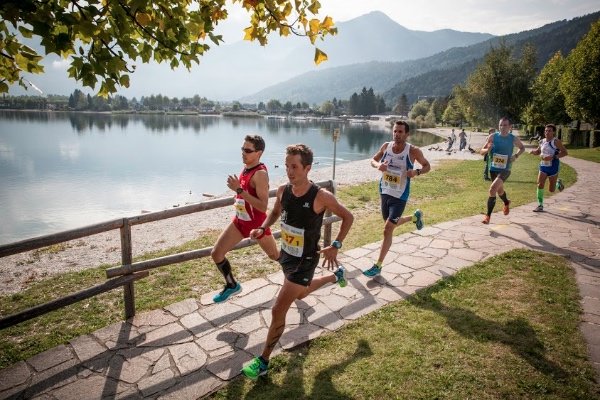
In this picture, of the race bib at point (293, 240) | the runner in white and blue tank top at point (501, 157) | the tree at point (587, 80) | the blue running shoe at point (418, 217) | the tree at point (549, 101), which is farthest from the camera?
the tree at point (549, 101)

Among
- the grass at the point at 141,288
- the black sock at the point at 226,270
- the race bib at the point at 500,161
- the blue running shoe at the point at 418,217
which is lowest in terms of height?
the grass at the point at 141,288

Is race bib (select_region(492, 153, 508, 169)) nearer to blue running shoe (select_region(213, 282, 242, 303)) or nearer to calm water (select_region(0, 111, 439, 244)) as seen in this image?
blue running shoe (select_region(213, 282, 242, 303))

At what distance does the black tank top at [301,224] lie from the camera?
370cm

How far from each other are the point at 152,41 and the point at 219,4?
0.88 m

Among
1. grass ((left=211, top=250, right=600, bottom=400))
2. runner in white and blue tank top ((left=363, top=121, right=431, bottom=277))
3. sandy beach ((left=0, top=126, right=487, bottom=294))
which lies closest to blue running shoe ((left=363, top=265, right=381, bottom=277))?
runner in white and blue tank top ((left=363, top=121, right=431, bottom=277))

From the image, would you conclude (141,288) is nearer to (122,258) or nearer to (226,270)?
(122,258)

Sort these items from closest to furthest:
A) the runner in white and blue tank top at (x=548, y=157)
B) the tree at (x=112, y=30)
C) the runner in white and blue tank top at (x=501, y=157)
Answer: the tree at (x=112, y=30)
the runner in white and blue tank top at (x=501, y=157)
the runner in white and blue tank top at (x=548, y=157)

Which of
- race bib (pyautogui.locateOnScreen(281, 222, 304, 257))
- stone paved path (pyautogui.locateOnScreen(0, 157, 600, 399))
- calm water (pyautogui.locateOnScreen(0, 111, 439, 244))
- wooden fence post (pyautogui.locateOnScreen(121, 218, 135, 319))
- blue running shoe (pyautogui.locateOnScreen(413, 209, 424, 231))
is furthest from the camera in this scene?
calm water (pyautogui.locateOnScreen(0, 111, 439, 244))

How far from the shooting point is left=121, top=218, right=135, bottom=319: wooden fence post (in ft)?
15.0

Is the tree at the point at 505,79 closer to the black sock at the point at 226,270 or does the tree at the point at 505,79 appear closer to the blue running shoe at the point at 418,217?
the blue running shoe at the point at 418,217

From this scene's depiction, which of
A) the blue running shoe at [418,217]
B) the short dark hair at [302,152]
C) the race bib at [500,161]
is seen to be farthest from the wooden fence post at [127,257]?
the race bib at [500,161]

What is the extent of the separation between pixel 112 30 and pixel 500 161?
8.75m

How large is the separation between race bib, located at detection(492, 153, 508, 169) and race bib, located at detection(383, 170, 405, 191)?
432 cm

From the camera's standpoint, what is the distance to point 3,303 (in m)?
6.30
